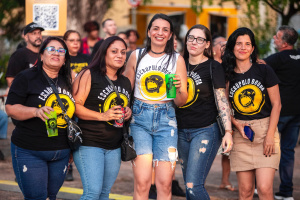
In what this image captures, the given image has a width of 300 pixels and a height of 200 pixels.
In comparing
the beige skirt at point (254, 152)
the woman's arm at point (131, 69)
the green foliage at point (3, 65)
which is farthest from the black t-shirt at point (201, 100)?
the green foliage at point (3, 65)

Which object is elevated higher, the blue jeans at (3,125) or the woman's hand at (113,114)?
the woman's hand at (113,114)

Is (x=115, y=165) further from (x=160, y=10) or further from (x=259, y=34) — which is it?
(x=160, y=10)

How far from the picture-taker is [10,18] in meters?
17.1

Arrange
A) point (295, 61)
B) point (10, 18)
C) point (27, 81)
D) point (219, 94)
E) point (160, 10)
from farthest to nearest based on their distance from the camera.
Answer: point (160, 10) → point (10, 18) → point (295, 61) → point (219, 94) → point (27, 81)

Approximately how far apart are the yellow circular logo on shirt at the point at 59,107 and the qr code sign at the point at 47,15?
309 centimetres

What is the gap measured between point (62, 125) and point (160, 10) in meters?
20.4

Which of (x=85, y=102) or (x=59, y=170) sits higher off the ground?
(x=85, y=102)

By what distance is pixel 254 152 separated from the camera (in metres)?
5.44

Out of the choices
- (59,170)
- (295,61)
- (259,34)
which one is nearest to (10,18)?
(259,34)

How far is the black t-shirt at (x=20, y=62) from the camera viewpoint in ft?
24.5

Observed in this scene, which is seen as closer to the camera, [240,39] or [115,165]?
[115,165]

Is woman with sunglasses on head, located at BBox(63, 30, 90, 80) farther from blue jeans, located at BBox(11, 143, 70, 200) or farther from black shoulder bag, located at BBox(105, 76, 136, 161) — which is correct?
blue jeans, located at BBox(11, 143, 70, 200)

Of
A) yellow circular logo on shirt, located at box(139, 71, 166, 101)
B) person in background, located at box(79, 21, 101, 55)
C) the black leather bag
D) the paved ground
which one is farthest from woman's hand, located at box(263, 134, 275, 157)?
person in background, located at box(79, 21, 101, 55)

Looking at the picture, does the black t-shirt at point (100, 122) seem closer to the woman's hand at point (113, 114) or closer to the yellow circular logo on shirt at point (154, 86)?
the woman's hand at point (113, 114)
